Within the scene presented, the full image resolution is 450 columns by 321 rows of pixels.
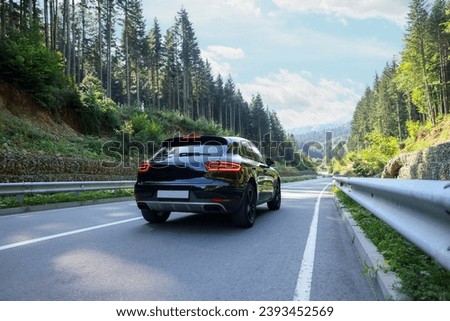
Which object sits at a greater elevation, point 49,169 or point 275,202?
point 49,169

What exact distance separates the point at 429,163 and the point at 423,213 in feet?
34.1

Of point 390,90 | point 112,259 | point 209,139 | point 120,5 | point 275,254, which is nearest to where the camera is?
point 112,259

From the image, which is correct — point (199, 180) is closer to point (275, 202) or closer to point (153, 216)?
point (153, 216)

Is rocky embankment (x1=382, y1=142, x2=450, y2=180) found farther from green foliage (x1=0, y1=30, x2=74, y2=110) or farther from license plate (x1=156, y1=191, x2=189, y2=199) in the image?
green foliage (x1=0, y1=30, x2=74, y2=110)

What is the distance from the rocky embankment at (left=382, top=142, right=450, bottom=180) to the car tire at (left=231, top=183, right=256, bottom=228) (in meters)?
6.86

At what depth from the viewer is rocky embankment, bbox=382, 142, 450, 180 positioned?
431 inches

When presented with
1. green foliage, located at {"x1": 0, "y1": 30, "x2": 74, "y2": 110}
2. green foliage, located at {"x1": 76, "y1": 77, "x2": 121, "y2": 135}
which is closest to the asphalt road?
green foliage, located at {"x1": 0, "y1": 30, "x2": 74, "y2": 110}

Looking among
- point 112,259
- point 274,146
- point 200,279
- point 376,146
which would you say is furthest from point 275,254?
point 274,146

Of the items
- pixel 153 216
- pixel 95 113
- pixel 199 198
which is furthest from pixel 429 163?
pixel 95 113

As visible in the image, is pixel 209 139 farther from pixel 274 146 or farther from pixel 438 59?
pixel 274 146

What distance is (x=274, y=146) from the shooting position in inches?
4459

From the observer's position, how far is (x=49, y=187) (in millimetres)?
11148

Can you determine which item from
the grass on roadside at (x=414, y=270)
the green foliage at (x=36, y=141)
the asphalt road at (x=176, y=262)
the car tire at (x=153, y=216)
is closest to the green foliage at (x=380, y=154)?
the green foliage at (x=36, y=141)
